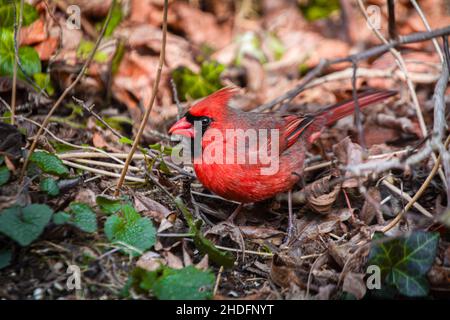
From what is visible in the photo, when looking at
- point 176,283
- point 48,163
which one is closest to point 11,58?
point 48,163

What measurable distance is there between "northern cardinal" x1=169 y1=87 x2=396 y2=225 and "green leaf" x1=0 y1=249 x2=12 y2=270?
1371mm

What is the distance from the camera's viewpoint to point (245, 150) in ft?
12.3

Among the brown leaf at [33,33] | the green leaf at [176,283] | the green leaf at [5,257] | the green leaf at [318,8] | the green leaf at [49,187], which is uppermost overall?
the green leaf at [318,8]

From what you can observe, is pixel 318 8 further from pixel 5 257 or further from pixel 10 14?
pixel 5 257

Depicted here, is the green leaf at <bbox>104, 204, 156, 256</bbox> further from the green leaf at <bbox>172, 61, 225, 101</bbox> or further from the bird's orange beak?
the green leaf at <bbox>172, 61, 225, 101</bbox>

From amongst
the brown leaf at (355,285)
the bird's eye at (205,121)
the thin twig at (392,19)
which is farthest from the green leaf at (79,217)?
the thin twig at (392,19)

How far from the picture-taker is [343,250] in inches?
125

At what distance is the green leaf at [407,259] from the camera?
273 centimetres

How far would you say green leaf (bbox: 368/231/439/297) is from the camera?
2730mm

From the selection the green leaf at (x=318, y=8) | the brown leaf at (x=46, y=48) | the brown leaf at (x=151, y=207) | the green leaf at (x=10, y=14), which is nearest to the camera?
the brown leaf at (x=151, y=207)

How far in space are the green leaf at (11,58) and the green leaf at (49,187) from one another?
1518 mm

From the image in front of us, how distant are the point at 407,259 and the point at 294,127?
158 cm

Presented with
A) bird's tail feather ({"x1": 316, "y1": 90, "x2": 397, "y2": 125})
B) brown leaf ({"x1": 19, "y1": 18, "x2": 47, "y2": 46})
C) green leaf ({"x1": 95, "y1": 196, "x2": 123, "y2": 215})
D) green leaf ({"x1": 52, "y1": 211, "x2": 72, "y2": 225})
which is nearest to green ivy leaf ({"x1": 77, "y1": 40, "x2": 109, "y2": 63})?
brown leaf ({"x1": 19, "y1": 18, "x2": 47, "y2": 46})

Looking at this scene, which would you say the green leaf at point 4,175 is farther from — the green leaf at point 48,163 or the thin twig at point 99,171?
the thin twig at point 99,171
